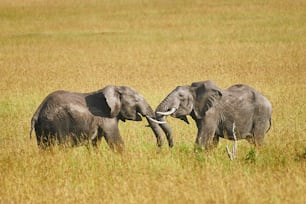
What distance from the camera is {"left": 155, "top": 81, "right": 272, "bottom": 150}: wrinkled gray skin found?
1100 centimetres

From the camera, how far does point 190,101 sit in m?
11.1

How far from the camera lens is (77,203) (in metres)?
7.89

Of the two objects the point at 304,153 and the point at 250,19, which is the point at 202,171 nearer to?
the point at 304,153

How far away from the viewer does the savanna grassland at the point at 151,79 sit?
8.42 metres

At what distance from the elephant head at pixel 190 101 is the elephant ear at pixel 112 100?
0.65 meters

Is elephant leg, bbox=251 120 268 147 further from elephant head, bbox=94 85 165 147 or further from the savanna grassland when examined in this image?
elephant head, bbox=94 85 165 147

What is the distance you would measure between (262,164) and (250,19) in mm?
39015

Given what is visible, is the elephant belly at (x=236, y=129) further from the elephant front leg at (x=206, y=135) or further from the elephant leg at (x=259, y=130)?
the elephant front leg at (x=206, y=135)

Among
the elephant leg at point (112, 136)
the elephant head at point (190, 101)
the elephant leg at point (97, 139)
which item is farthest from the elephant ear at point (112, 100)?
the elephant head at point (190, 101)

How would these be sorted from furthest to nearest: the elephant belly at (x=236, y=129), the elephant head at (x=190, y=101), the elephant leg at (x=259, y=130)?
the elephant leg at (x=259, y=130), the elephant belly at (x=236, y=129), the elephant head at (x=190, y=101)

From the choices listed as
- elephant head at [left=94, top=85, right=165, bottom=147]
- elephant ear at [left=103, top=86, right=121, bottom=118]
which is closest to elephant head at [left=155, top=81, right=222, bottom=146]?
elephant head at [left=94, top=85, right=165, bottom=147]

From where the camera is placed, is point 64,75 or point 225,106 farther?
point 64,75

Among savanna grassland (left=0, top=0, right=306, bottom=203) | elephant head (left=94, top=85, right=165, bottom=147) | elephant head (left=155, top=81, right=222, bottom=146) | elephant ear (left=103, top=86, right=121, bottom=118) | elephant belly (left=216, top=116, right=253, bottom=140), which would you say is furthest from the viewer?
elephant belly (left=216, top=116, right=253, bottom=140)

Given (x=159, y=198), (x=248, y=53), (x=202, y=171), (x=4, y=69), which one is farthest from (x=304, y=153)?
(x=248, y=53)
